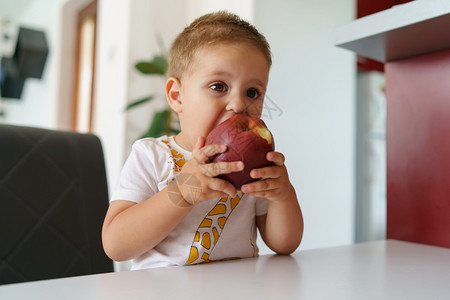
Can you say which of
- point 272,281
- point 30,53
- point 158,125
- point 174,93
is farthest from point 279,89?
point 30,53

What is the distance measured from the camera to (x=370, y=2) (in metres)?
1.10

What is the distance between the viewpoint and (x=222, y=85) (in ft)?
2.06

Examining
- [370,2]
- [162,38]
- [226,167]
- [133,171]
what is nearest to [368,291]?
[226,167]

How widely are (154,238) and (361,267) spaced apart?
1.03ft

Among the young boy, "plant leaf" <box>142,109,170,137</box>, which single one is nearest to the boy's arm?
the young boy

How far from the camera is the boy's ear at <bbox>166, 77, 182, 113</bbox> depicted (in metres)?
0.72

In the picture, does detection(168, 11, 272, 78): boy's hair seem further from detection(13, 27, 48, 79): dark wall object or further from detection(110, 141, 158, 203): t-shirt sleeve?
detection(13, 27, 48, 79): dark wall object

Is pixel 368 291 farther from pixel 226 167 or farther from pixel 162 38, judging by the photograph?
pixel 162 38

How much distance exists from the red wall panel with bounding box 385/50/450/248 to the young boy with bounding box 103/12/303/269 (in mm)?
415

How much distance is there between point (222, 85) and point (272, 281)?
0.93 ft

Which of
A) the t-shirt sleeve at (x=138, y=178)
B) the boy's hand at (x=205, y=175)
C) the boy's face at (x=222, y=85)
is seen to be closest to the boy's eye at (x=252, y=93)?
the boy's face at (x=222, y=85)

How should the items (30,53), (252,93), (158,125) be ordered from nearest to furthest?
(252,93), (158,125), (30,53)

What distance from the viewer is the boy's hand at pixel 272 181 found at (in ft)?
1.80

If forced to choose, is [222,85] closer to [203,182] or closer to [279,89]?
[203,182]
